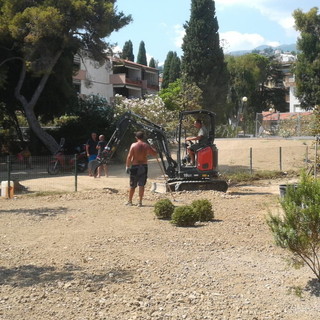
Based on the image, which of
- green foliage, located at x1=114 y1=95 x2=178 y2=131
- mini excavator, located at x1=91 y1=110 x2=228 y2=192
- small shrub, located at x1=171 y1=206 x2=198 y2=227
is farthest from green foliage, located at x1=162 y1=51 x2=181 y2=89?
small shrub, located at x1=171 y1=206 x2=198 y2=227

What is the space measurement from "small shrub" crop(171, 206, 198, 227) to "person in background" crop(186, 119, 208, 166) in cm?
593

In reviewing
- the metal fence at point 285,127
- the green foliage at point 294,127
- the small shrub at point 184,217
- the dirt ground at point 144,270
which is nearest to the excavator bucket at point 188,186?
the dirt ground at point 144,270

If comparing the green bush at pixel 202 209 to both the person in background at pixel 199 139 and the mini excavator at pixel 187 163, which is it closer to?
the mini excavator at pixel 187 163

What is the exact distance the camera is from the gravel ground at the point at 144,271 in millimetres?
5797

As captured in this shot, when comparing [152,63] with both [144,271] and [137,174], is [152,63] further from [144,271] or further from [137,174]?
[144,271]

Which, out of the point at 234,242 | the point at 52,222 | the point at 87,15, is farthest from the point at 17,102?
the point at 234,242

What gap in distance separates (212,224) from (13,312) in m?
5.65

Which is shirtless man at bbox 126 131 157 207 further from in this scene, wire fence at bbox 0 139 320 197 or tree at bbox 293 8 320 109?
tree at bbox 293 8 320 109

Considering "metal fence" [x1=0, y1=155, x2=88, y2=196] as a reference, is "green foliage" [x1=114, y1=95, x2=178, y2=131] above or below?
above

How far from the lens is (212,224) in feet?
35.4

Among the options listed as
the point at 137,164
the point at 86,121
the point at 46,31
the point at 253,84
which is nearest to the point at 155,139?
the point at 137,164

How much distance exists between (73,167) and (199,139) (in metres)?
9.11

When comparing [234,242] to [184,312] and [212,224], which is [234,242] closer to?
[212,224]

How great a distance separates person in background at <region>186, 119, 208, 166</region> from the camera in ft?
53.5
